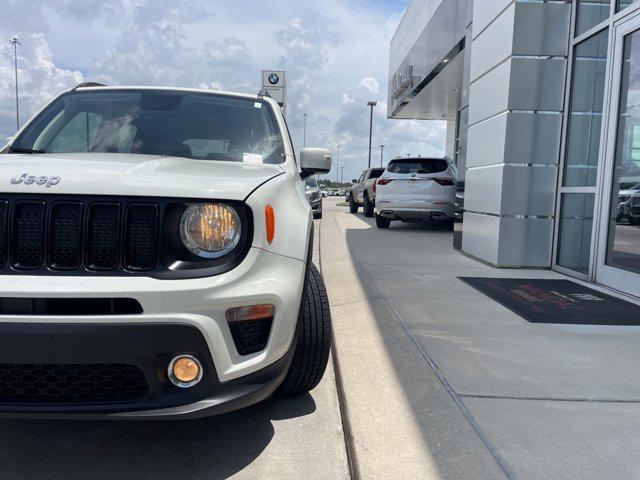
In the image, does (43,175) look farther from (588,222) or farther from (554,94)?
(554,94)

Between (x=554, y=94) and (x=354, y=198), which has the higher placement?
(x=554, y=94)

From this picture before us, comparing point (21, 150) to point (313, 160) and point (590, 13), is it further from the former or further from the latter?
point (590, 13)

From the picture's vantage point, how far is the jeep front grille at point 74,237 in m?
1.90

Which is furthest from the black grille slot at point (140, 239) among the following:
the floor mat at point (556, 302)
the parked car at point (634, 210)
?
the parked car at point (634, 210)

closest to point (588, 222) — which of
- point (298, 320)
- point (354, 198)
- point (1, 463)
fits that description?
point (298, 320)

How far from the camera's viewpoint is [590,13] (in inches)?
237

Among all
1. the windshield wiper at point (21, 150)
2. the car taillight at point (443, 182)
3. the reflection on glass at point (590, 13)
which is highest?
the reflection on glass at point (590, 13)

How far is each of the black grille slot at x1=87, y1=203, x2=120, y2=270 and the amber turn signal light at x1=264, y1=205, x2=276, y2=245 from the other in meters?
0.56

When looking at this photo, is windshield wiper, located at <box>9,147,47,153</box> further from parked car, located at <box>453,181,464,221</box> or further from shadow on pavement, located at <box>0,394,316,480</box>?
parked car, located at <box>453,181,464,221</box>

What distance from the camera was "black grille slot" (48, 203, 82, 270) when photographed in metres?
1.90

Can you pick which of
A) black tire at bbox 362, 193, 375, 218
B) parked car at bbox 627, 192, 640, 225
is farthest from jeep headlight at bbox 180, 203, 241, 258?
black tire at bbox 362, 193, 375, 218

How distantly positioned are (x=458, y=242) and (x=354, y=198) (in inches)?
427

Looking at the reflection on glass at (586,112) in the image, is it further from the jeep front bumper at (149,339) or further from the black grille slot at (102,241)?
the black grille slot at (102,241)

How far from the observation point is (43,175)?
6.45ft
